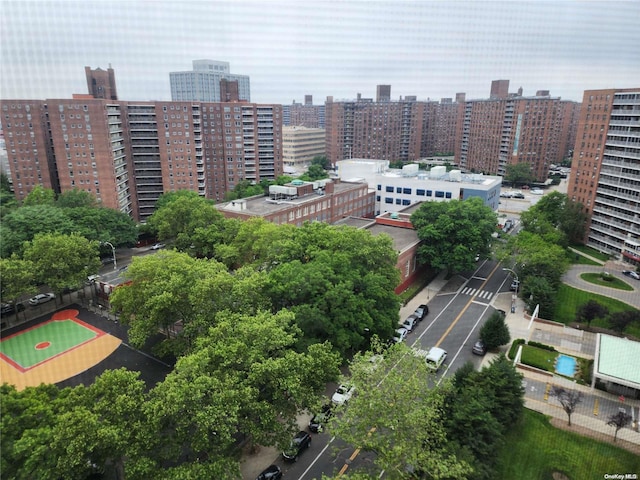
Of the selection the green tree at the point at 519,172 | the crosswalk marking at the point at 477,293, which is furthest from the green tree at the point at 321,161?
the crosswalk marking at the point at 477,293

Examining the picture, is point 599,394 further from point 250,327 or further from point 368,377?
point 250,327

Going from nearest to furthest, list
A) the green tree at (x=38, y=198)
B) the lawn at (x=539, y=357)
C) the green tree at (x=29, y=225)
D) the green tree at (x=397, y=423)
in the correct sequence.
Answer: the green tree at (x=397, y=423) < the lawn at (x=539, y=357) < the green tree at (x=29, y=225) < the green tree at (x=38, y=198)

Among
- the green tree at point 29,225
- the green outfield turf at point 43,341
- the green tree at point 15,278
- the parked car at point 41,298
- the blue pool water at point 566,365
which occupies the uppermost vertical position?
the green tree at point 29,225

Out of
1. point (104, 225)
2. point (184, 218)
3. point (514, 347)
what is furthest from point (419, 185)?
point (104, 225)

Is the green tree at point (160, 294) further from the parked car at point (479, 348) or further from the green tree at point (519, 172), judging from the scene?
the green tree at point (519, 172)

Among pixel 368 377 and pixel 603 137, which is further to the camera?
pixel 603 137

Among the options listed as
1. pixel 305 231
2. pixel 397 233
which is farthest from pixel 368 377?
pixel 397 233

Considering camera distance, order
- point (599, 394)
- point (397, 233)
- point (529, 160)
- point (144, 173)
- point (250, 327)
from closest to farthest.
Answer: point (250, 327) < point (599, 394) < point (397, 233) < point (144, 173) < point (529, 160)
